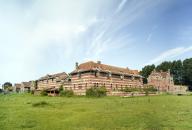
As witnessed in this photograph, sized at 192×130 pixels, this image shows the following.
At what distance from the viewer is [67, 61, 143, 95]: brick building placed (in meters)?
66.0

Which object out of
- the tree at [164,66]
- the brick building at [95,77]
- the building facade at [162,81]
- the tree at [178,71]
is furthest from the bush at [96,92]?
the tree at [164,66]

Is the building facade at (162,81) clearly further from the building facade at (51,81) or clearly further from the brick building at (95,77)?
the building facade at (51,81)

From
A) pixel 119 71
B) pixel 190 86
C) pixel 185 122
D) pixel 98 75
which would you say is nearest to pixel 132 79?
pixel 119 71

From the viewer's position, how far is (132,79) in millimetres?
83562

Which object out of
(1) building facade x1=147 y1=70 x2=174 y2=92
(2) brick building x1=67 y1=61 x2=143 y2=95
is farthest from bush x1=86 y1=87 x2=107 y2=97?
(1) building facade x1=147 y1=70 x2=174 y2=92

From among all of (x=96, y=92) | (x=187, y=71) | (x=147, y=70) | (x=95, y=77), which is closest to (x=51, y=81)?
(x=95, y=77)

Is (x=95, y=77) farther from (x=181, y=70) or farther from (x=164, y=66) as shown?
(x=164, y=66)

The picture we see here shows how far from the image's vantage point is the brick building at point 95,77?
2598 inches

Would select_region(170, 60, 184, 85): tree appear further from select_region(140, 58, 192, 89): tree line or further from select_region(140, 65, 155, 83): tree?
select_region(140, 65, 155, 83): tree

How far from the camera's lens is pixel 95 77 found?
66625 millimetres

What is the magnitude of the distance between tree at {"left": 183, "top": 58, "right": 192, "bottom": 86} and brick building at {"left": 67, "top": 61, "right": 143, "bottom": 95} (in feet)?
173

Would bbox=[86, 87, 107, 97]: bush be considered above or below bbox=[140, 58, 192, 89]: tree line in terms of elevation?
below

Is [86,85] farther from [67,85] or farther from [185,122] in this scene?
[185,122]

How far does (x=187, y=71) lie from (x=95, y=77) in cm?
6925
